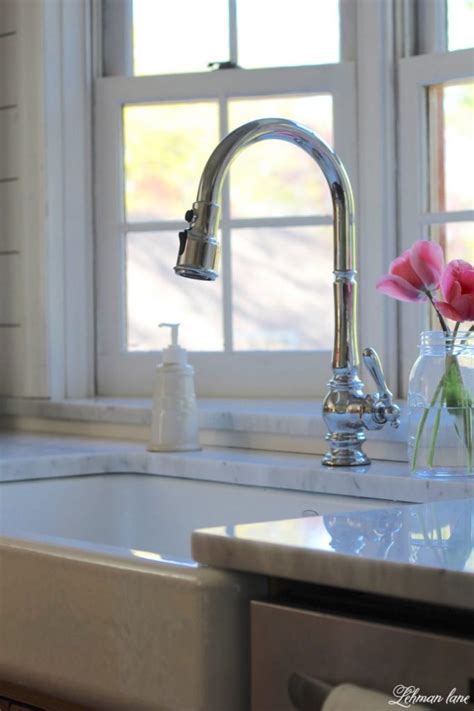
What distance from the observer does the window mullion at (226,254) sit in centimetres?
200

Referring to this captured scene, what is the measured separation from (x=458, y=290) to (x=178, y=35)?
100 centimetres

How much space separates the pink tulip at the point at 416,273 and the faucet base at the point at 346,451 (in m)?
0.21

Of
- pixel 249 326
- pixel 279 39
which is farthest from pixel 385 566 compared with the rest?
pixel 279 39

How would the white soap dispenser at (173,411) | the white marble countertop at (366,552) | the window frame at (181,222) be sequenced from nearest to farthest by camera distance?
1. the white marble countertop at (366,552)
2. the white soap dispenser at (173,411)
3. the window frame at (181,222)

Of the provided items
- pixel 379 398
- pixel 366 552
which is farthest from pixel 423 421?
pixel 366 552

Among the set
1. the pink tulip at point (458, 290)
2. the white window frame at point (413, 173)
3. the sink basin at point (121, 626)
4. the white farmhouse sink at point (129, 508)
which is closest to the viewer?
the sink basin at point (121, 626)

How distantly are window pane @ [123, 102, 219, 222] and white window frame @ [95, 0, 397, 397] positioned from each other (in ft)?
0.07

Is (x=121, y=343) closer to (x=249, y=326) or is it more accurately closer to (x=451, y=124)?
(x=249, y=326)

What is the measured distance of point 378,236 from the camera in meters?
1.85

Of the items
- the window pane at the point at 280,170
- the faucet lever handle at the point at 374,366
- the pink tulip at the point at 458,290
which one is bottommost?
the faucet lever handle at the point at 374,366

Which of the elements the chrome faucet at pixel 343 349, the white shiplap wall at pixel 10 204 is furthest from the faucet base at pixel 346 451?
the white shiplap wall at pixel 10 204

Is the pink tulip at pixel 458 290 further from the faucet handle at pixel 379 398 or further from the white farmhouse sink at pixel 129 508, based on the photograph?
the white farmhouse sink at pixel 129 508

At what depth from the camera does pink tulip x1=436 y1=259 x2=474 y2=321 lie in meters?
1.28

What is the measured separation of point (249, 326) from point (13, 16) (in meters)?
0.72
